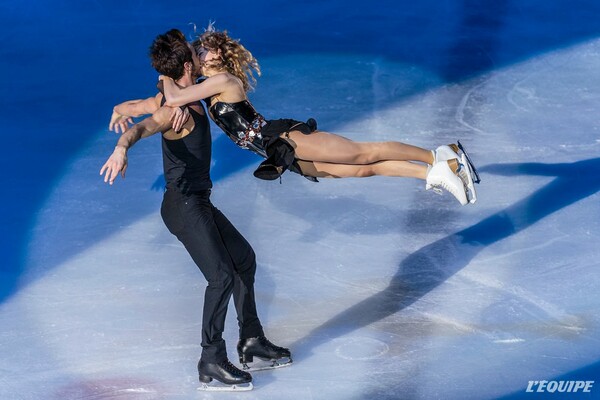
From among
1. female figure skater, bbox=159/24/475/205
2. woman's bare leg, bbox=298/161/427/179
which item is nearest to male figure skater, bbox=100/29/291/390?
female figure skater, bbox=159/24/475/205

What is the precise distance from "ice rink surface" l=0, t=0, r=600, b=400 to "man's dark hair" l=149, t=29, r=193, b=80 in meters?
1.50

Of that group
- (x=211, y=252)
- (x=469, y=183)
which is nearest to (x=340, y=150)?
(x=469, y=183)

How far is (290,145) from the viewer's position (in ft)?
19.5

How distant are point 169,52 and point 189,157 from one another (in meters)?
0.54

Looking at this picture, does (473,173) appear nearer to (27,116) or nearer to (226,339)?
(226,339)

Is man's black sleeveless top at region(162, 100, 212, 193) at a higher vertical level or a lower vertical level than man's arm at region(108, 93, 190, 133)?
lower

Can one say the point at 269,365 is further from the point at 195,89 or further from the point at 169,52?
the point at 169,52

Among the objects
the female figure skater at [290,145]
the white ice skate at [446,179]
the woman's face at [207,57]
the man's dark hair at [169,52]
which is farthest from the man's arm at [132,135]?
the white ice skate at [446,179]

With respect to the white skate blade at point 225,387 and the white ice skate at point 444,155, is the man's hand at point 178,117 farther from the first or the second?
the white ice skate at point 444,155

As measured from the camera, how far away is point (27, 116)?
8.39m

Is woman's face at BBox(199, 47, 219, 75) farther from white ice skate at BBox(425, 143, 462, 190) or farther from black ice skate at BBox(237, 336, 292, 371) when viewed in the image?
black ice skate at BBox(237, 336, 292, 371)

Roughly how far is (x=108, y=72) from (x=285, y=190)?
263 centimetres

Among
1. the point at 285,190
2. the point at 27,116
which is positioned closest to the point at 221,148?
the point at 285,190

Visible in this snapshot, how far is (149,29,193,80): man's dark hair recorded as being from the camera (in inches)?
206
